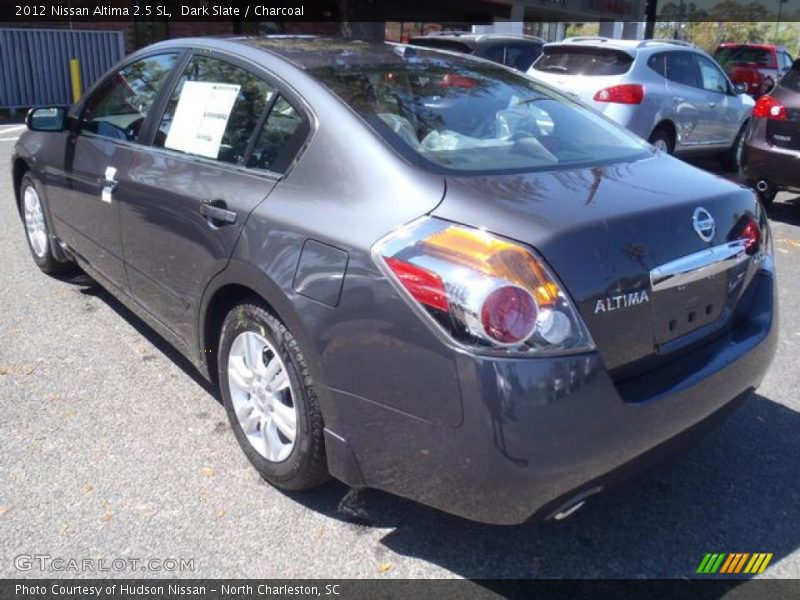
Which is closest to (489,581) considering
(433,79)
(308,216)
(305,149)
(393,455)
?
(393,455)

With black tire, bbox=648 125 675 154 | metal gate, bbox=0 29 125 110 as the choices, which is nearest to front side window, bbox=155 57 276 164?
black tire, bbox=648 125 675 154

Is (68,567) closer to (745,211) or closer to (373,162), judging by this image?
(373,162)

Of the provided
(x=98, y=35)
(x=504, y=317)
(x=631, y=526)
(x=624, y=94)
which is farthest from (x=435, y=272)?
(x=98, y=35)

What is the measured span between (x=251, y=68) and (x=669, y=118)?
7436 mm

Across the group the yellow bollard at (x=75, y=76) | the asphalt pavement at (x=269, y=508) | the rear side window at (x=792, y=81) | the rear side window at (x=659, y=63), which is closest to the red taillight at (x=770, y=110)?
the rear side window at (x=792, y=81)

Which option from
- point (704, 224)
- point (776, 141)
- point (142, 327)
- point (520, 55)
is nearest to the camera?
point (704, 224)

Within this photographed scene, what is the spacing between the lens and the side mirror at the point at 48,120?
4.30 m

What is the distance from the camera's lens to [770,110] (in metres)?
7.13

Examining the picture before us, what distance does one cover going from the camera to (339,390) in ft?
7.74

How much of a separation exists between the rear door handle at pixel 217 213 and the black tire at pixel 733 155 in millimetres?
9580

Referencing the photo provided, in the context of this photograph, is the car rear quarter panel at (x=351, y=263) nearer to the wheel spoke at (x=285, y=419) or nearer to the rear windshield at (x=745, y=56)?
the wheel spoke at (x=285, y=419)

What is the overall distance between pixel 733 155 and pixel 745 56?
32.3ft

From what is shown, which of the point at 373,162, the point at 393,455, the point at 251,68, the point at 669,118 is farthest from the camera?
the point at 669,118

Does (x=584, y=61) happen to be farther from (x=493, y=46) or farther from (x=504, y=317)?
(x=504, y=317)
